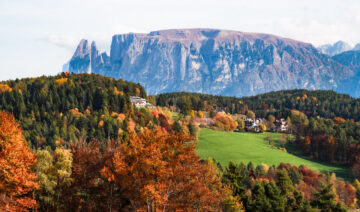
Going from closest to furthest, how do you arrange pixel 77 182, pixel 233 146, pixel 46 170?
pixel 77 182, pixel 46 170, pixel 233 146

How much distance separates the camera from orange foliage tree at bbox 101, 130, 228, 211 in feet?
84.2

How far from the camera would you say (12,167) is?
86.6 feet

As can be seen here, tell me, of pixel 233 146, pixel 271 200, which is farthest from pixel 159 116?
pixel 271 200

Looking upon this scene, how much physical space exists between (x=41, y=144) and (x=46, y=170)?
8638 centimetres

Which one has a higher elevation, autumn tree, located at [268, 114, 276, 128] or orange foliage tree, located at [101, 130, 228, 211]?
autumn tree, located at [268, 114, 276, 128]

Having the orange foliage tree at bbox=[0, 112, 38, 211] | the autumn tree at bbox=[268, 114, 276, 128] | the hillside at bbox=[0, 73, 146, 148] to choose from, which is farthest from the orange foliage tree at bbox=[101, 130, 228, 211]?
the autumn tree at bbox=[268, 114, 276, 128]

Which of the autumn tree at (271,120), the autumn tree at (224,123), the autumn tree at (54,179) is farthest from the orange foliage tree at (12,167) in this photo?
the autumn tree at (271,120)

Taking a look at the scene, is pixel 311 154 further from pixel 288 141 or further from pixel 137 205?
pixel 137 205

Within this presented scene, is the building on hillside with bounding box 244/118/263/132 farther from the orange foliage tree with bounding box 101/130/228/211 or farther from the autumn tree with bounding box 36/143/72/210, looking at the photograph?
the orange foliage tree with bounding box 101/130/228/211

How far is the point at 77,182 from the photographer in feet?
107

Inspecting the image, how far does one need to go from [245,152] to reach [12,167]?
9839 cm

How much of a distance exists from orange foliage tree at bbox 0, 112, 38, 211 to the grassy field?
3075 inches

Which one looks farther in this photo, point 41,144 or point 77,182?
point 41,144

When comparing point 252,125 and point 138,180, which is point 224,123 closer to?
point 252,125
